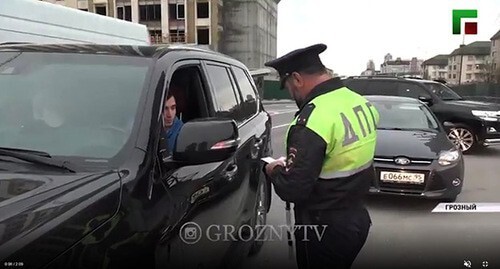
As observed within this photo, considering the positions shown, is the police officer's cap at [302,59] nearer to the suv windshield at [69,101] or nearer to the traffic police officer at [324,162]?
the traffic police officer at [324,162]

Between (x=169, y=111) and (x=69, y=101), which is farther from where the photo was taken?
(x=169, y=111)

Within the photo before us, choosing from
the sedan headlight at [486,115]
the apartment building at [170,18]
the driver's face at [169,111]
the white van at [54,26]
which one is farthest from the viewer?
the apartment building at [170,18]

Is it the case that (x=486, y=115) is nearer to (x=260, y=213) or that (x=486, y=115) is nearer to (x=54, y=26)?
(x=260, y=213)

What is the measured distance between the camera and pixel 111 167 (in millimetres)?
1877

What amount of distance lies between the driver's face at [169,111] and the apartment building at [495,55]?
1909mm

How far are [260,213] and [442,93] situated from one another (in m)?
6.29

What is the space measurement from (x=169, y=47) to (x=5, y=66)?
804 mm

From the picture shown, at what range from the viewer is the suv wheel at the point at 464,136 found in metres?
8.97

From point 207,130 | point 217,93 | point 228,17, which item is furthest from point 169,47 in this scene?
point 228,17

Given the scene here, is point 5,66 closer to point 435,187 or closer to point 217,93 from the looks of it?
point 217,93

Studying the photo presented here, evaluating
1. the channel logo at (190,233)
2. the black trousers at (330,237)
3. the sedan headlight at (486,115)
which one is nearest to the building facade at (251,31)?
the black trousers at (330,237)

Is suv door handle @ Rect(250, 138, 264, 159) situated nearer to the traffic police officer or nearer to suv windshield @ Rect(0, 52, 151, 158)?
the traffic police officer

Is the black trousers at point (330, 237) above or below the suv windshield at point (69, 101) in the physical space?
below

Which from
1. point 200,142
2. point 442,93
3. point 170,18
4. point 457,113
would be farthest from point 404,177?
point 170,18
